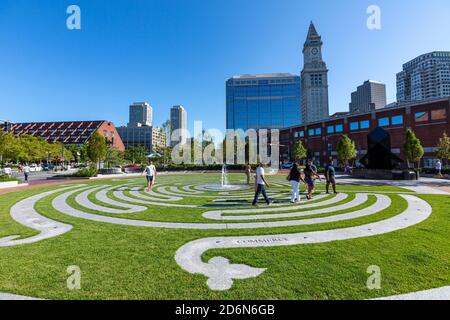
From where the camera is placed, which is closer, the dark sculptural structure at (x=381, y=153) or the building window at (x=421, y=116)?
the dark sculptural structure at (x=381, y=153)

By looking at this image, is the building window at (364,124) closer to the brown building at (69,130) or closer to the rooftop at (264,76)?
the rooftop at (264,76)

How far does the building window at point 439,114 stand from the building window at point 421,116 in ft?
2.57

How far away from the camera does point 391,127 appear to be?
148 ft

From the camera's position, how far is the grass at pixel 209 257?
11.3 feet

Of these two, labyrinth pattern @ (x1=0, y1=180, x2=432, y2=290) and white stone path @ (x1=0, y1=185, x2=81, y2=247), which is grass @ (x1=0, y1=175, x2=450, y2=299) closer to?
labyrinth pattern @ (x1=0, y1=180, x2=432, y2=290)

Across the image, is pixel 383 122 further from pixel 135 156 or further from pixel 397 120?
pixel 135 156

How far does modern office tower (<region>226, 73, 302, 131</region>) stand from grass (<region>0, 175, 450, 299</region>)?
109 meters

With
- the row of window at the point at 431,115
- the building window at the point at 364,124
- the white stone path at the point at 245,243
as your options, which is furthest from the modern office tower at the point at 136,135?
the white stone path at the point at 245,243

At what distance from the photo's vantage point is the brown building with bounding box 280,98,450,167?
38.9 meters

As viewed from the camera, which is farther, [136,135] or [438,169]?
[136,135]

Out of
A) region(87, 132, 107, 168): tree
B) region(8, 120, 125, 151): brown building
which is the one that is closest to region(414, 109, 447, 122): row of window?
region(87, 132, 107, 168): tree

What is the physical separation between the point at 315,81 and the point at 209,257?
568ft

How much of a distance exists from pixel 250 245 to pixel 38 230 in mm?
6501

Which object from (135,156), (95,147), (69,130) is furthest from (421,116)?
(69,130)
